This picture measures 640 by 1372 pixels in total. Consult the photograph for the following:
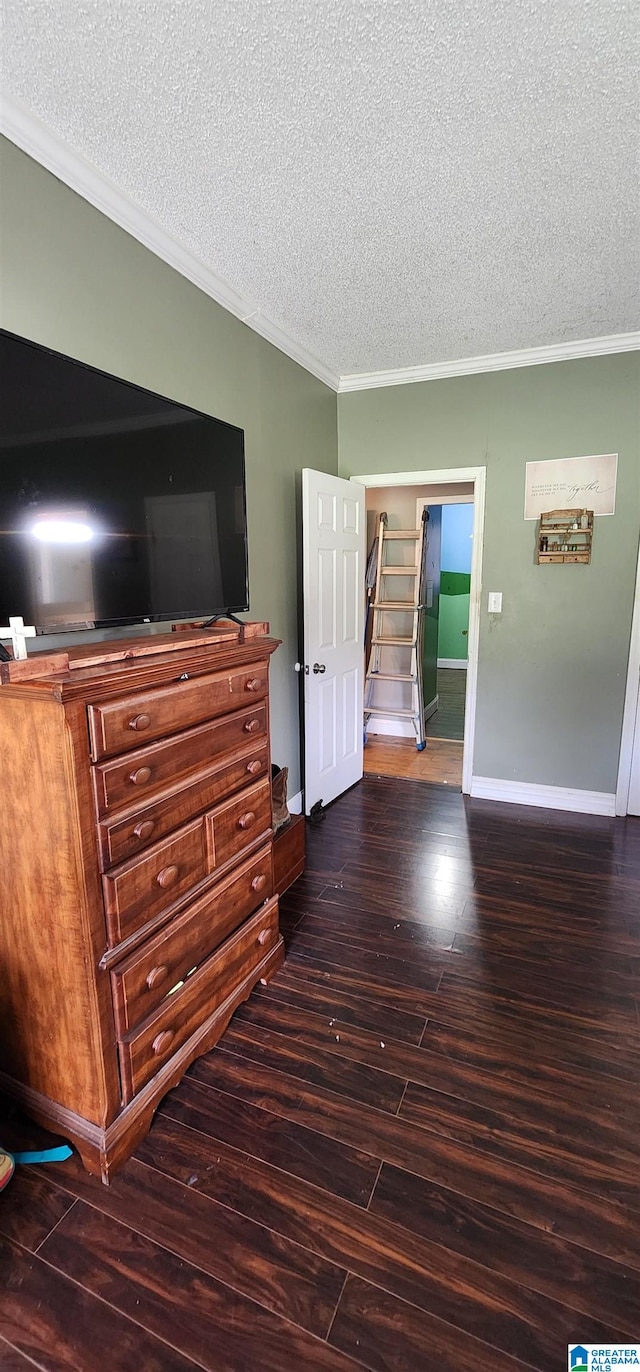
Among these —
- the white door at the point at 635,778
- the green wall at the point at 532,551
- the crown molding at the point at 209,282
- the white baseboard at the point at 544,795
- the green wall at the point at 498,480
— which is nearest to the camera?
the crown molding at the point at 209,282

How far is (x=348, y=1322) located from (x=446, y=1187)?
347 mm

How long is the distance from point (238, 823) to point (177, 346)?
70.7 inches

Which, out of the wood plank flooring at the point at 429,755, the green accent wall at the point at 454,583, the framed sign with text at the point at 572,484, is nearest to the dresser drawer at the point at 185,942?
the wood plank flooring at the point at 429,755

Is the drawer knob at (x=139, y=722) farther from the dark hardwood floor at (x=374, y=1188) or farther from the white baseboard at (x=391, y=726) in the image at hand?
the white baseboard at (x=391, y=726)

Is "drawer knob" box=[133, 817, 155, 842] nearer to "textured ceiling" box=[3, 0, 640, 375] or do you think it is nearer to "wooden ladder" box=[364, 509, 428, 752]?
"textured ceiling" box=[3, 0, 640, 375]

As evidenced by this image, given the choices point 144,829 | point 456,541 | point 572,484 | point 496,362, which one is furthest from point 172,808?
point 456,541

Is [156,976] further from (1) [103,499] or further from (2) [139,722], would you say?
(1) [103,499]

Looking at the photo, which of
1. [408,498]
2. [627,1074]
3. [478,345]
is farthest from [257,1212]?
[408,498]

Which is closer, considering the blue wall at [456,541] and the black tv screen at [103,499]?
the black tv screen at [103,499]

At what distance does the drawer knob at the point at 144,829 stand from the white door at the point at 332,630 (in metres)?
1.84

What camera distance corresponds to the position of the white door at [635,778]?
10.8ft

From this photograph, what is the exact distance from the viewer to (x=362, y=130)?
62.1 inches

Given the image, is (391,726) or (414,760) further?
(391,726)

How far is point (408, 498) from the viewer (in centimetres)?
460
